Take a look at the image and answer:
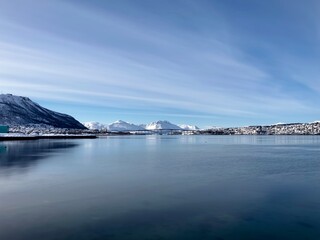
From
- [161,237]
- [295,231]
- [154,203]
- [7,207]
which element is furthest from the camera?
[154,203]

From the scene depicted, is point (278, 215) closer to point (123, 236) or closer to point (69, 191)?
point (123, 236)

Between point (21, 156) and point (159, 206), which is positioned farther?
point (21, 156)

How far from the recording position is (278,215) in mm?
12266

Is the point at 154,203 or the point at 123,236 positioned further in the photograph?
the point at 154,203

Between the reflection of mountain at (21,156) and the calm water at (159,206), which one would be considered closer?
the calm water at (159,206)

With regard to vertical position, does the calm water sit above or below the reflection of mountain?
below

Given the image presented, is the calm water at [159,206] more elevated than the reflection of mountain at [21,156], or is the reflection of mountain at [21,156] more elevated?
the reflection of mountain at [21,156]

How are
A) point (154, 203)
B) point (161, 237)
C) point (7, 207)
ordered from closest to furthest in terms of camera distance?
point (161, 237), point (7, 207), point (154, 203)

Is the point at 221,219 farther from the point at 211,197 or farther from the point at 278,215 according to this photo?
the point at 211,197

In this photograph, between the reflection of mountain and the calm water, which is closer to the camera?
the calm water

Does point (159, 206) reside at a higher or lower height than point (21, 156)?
lower

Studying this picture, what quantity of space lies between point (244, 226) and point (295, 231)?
5.30 feet

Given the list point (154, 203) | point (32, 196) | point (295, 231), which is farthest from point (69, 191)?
point (295, 231)

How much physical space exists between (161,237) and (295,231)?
14.6 feet
